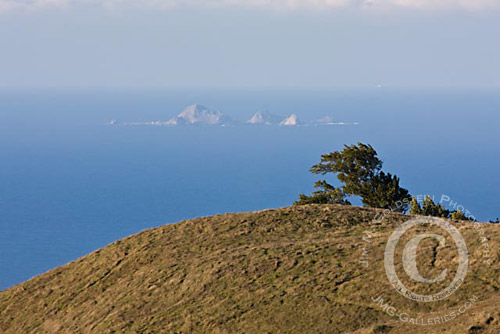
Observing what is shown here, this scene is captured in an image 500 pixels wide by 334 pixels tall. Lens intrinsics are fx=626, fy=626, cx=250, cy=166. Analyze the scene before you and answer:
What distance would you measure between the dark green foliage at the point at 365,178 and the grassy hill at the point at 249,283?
1342cm

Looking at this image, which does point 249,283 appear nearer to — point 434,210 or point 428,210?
point 428,210

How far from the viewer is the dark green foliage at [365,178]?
167 feet

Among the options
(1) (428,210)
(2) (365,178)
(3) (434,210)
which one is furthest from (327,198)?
(3) (434,210)

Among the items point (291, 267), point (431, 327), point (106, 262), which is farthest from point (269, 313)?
point (106, 262)

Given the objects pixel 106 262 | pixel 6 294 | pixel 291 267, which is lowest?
pixel 6 294

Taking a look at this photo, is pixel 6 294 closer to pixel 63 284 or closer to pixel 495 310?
pixel 63 284

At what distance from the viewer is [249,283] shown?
27953 millimetres

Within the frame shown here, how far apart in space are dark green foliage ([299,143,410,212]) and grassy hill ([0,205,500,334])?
1342cm

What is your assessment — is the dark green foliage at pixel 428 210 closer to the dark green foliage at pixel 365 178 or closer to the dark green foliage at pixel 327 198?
the dark green foliage at pixel 365 178

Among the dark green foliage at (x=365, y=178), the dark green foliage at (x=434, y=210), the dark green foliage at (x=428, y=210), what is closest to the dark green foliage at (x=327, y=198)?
the dark green foliage at (x=365, y=178)

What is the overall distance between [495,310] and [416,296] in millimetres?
3678

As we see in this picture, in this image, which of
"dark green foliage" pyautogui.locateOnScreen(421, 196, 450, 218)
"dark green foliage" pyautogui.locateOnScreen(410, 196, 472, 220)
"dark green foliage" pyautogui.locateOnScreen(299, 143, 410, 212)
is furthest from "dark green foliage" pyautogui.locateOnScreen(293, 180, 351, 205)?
"dark green foliage" pyautogui.locateOnScreen(421, 196, 450, 218)

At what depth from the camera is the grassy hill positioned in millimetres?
23656

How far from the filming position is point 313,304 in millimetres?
24938
